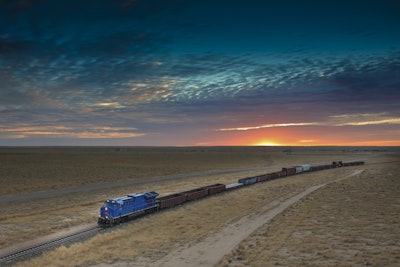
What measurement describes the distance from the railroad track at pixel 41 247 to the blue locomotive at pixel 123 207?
1771 mm

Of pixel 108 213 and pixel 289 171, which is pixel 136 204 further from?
pixel 289 171

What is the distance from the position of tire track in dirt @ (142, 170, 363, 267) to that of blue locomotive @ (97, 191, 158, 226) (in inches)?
363

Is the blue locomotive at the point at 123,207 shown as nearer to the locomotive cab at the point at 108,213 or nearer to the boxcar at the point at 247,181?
the locomotive cab at the point at 108,213

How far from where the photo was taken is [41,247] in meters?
24.2

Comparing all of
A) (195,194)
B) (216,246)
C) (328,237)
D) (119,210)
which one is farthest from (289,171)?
(216,246)

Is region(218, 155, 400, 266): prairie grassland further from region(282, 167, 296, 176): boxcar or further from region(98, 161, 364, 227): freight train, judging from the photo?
region(282, 167, 296, 176): boxcar

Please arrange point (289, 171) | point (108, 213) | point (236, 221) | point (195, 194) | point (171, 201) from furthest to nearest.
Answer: point (289, 171) < point (195, 194) < point (171, 201) < point (236, 221) < point (108, 213)

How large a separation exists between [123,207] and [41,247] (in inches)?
335

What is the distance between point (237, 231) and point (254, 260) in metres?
6.98

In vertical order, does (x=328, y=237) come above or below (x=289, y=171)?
below

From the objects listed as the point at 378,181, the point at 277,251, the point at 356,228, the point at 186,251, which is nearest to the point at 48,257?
the point at 186,251

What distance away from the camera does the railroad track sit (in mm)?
22031

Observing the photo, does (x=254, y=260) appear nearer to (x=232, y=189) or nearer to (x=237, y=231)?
(x=237, y=231)

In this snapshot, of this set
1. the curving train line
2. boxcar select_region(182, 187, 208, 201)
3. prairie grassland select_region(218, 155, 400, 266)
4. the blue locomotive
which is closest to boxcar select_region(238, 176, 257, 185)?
the curving train line
